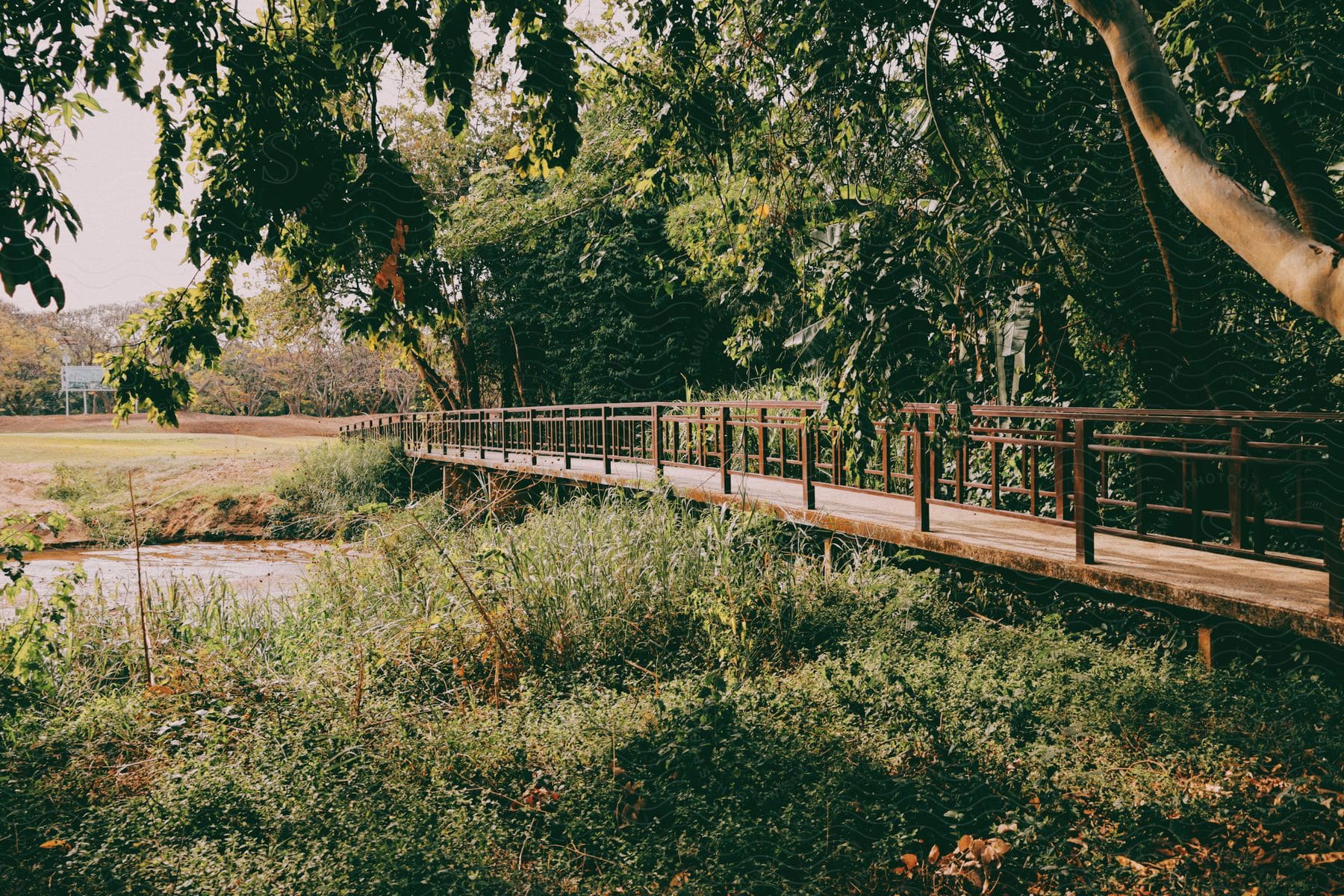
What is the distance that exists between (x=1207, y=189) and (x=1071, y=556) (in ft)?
9.43

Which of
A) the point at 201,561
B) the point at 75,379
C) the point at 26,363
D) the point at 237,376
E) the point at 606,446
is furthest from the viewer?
the point at 237,376

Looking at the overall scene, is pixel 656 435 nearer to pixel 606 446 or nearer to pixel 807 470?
pixel 606 446

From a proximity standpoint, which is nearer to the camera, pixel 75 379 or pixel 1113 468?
pixel 1113 468

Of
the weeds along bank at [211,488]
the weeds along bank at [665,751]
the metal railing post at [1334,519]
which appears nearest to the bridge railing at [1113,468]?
the metal railing post at [1334,519]

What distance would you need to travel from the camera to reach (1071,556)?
5.67m

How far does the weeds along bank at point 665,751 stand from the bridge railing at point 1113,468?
3.03 feet

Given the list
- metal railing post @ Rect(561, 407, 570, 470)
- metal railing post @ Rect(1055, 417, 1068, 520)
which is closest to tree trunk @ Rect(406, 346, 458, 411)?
metal railing post @ Rect(561, 407, 570, 470)

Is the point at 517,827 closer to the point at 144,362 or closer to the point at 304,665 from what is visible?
the point at 304,665

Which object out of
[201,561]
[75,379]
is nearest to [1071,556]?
[201,561]

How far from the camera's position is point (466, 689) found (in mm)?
5598

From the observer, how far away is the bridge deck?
439cm

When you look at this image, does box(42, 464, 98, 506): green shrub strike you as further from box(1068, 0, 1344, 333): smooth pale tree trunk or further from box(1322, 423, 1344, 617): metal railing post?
box(1322, 423, 1344, 617): metal railing post

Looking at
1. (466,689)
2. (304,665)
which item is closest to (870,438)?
(466,689)

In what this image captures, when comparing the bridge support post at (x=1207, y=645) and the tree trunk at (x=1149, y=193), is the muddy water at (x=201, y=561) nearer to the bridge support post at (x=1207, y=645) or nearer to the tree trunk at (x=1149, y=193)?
the bridge support post at (x=1207, y=645)
